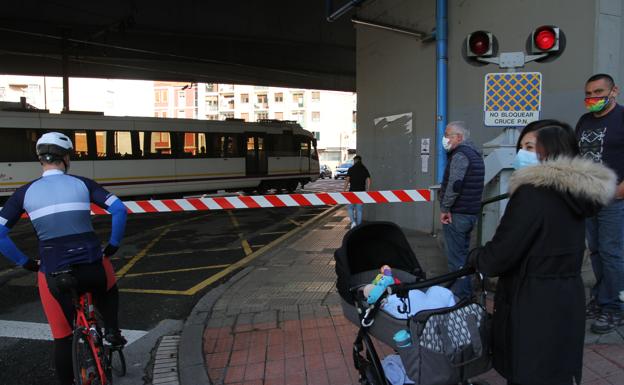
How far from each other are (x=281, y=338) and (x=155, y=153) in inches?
541

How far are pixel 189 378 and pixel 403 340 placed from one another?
216cm

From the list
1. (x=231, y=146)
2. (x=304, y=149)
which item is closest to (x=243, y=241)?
(x=231, y=146)

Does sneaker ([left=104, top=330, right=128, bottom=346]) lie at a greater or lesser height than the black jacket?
lesser

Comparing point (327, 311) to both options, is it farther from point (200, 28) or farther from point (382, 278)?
point (200, 28)

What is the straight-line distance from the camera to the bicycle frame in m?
3.06

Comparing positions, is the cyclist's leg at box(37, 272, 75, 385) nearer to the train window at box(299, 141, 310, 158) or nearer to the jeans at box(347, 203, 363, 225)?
the jeans at box(347, 203, 363, 225)

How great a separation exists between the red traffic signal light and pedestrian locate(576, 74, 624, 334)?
5.01 feet

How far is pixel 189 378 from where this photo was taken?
3730 millimetres

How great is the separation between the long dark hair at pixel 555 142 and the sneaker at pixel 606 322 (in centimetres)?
233

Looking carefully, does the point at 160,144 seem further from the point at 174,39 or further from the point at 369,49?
the point at 369,49

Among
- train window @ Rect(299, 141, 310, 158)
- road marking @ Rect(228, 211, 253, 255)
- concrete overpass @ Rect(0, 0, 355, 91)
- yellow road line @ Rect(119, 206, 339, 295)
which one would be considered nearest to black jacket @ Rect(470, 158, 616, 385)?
yellow road line @ Rect(119, 206, 339, 295)

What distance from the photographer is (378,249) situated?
116 inches

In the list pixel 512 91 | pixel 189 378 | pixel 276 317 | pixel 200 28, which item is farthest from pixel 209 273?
pixel 200 28

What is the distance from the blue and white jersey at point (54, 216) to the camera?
3031 mm
